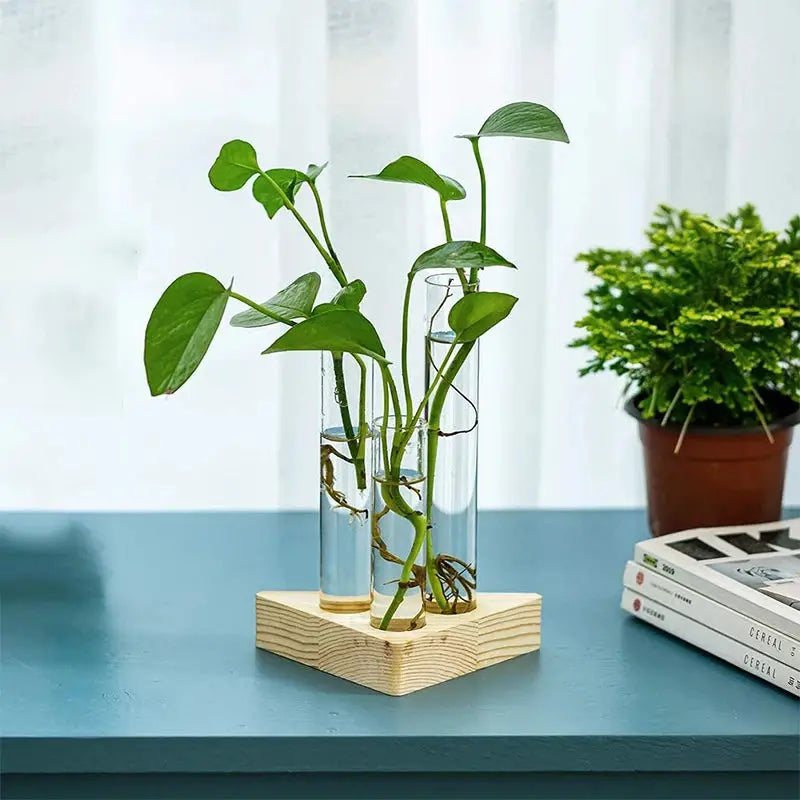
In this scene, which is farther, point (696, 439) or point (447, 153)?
point (447, 153)

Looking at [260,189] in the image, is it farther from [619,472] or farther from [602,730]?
[619,472]

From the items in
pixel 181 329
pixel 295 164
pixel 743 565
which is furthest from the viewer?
pixel 295 164

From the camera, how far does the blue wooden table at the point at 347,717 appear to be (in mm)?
954

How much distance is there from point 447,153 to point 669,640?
688 mm

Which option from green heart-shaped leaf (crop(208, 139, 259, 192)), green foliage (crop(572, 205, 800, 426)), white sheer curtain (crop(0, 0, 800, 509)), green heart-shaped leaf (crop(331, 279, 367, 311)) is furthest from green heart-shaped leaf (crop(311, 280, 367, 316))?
white sheer curtain (crop(0, 0, 800, 509))

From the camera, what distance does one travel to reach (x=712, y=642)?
1.09 m

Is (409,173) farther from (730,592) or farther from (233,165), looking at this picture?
(730,592)

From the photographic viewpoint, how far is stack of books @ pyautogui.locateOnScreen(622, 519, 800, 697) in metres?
1.03

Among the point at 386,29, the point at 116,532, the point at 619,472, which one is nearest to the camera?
the point at 116,532

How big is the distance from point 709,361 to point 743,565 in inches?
8.2

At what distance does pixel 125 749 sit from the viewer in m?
0.95

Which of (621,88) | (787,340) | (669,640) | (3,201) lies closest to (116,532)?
(3,201)

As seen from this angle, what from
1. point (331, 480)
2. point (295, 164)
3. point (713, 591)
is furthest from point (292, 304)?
point (295, 164)

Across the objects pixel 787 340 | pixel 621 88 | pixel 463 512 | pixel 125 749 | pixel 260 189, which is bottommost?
pixel 125 749
